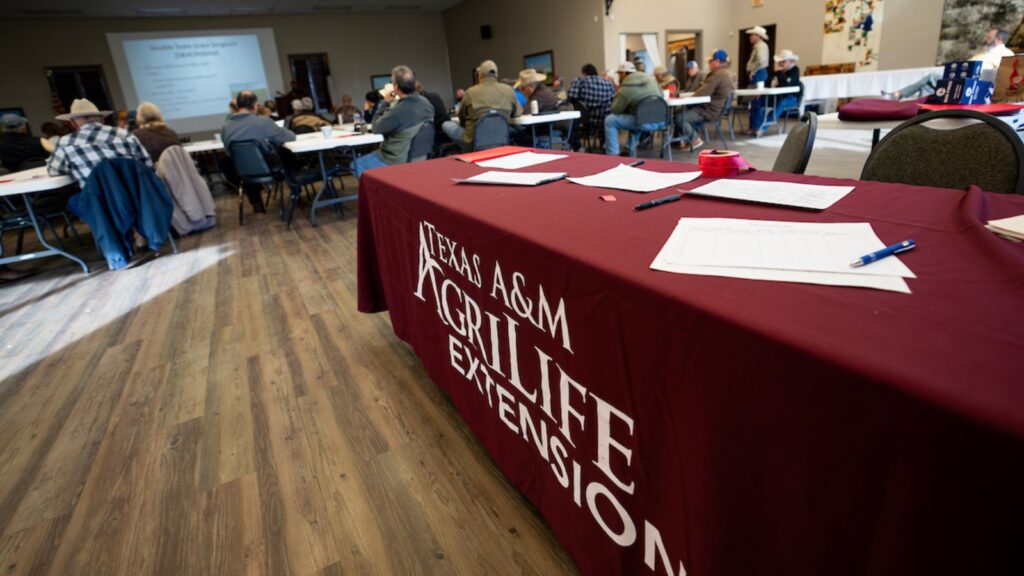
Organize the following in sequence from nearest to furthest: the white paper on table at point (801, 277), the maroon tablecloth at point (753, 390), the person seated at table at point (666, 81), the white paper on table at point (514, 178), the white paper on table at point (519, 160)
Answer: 1. the maroon tablecloth at point (753, 390)
2. the white paper on table at point (801, 277)
3. the white paper on table at point (514, 178)
4. the white paper on table at point (519, 160)
5. the person seated at table at point (666, 81)

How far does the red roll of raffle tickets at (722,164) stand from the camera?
4.10 feet

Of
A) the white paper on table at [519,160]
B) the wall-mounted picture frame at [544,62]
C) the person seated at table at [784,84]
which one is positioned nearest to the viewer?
the white paper on table at [519,160]

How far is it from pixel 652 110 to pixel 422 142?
2.39 m

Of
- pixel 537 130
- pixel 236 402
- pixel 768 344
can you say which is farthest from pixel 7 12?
pixel 768 344

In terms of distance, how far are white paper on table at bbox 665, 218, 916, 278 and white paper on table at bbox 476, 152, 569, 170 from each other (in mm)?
956

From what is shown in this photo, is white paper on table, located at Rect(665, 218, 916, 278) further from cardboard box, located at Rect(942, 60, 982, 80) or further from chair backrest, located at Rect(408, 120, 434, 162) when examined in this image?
chair backrest, located at Rect(408, 120, 434, 162)

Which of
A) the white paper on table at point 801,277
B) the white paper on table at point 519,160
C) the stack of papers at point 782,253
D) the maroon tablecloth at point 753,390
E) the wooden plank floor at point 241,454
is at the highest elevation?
the white paper on table at point 519,160

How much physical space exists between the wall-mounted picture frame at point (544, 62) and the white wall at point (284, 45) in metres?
3.60

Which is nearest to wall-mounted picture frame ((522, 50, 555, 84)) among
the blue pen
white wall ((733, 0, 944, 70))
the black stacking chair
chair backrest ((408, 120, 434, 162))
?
white wall ((733, 0, 944, 70))

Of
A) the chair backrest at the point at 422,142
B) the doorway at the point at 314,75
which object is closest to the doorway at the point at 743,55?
the chair backrest at the point at 422,142

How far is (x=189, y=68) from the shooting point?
10188 millimetres

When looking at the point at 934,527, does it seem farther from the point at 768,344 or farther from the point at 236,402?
the point at 236,402

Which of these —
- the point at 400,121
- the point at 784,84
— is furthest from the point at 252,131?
the point at 784,84

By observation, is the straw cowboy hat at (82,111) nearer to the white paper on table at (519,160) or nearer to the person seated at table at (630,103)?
the white paper on table at (519,160)
